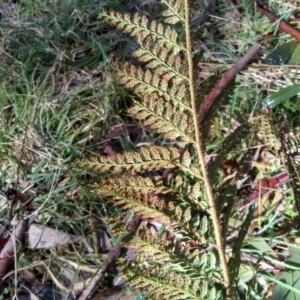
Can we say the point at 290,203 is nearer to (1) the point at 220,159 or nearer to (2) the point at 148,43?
(1) the point at 220,159

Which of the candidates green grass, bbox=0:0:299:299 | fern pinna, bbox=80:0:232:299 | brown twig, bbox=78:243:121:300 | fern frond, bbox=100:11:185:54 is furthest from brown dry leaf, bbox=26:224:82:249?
fern frond, bbox=100:11:185:54

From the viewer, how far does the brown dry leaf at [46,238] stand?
4.84ft

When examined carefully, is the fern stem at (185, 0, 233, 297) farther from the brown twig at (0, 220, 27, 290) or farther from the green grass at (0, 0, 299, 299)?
the brown twig at (0, 220, 27, 290)

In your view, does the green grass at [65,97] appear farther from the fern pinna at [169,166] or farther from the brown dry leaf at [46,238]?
the fern pinna at [169,166]

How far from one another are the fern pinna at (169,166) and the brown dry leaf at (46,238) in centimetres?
76

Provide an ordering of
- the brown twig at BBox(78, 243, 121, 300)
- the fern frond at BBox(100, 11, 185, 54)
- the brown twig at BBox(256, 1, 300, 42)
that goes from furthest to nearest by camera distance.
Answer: the brown twig at BBox(256, 1, 300, 42) → the brown twig at BBox(78, 243, 121, 300) → the fern frond at BBox(100, 11, 185, 54)

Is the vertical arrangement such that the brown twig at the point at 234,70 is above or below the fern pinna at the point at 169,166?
above

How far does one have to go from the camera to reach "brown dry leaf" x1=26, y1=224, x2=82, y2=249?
1475 mm

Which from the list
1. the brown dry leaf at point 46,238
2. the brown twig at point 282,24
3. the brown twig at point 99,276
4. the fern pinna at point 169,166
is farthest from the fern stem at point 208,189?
the brown twig at point 282,24

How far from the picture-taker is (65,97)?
63.1 inches

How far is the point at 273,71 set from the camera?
5.18 feet

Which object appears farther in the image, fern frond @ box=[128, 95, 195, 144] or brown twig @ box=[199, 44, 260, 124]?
brown twig @ box=[199, 44, 260, 124]

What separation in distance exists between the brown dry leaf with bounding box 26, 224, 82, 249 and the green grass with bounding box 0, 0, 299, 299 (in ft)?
0.07

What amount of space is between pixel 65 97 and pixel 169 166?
95 cm
